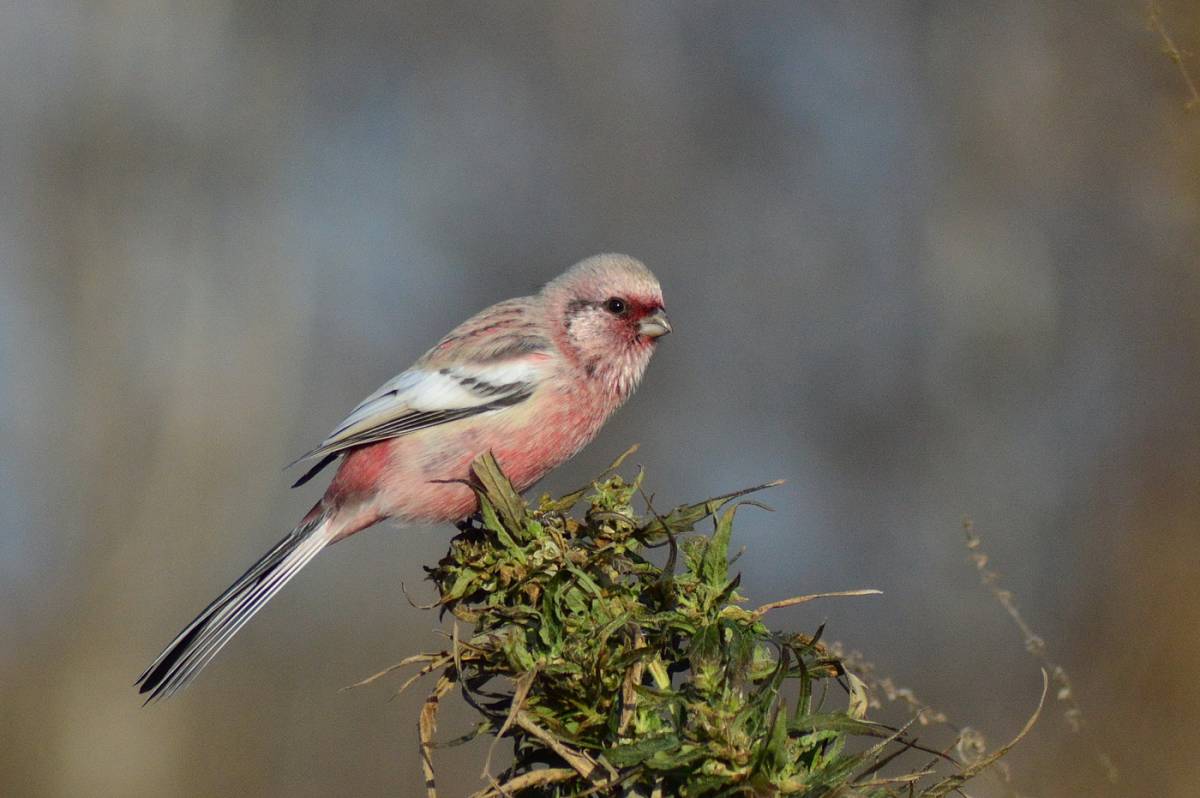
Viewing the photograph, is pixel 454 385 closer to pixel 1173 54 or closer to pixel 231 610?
pixel 231 610

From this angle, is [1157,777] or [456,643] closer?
[456,643]

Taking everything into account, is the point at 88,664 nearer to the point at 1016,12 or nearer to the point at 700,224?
the point at 700,224

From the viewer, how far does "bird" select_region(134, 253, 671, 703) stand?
489 cm

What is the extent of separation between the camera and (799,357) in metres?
14.6

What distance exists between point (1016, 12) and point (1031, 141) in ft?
7.17

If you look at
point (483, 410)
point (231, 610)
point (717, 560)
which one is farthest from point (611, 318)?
point (717, 560)

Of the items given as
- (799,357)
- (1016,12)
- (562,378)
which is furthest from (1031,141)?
(562,378)

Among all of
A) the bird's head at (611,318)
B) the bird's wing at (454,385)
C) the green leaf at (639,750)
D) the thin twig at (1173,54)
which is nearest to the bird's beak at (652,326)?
the bird's head at (611,318)

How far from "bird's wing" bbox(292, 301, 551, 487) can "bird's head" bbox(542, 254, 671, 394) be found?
14 centimetres

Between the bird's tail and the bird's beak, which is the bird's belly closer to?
the bird's tail

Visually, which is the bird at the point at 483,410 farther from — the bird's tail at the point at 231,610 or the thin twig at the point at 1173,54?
the thin twig at the point at 1173,54

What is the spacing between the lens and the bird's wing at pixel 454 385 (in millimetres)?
5121

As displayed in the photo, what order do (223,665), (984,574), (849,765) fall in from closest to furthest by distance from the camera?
1. (849,765)
2. (984,574)
3. (223,665)

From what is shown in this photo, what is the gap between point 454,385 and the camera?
532 centimetres
